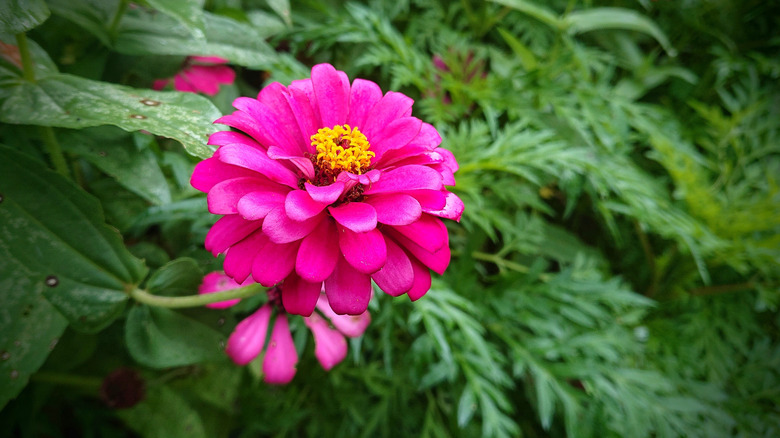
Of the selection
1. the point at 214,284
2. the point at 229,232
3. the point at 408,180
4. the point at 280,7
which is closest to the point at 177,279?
the point at 214,284

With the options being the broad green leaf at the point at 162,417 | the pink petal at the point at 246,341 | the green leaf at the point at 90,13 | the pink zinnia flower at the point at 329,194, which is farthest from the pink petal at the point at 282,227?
the broad green leaf at the point at 162,417

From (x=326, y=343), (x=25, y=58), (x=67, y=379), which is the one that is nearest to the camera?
(x=25, y=58)

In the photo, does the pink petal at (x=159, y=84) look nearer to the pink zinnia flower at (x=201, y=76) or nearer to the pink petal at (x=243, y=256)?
the pink zinnia flower at (x=201, y=76)

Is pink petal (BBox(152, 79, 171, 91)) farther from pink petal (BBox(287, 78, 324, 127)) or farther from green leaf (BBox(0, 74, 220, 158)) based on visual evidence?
pink petal (BBox(287, 78, 324, 127))

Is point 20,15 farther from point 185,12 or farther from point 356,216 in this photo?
point 356,216

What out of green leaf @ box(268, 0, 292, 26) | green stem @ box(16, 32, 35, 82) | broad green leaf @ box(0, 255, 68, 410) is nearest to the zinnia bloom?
broad green leaf @ box(0, 255, 68, 410)

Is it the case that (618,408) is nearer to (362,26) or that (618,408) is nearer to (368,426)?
(368,426)
